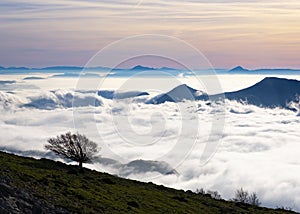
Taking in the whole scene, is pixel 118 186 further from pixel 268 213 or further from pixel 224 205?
pixel 268 213

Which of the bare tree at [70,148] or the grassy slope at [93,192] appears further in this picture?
the bare tree at [70,148]

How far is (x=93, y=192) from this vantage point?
224 feet

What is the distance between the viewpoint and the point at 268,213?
98.4 metres

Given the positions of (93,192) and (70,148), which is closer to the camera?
(93,192)

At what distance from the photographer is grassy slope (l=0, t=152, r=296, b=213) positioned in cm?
5684

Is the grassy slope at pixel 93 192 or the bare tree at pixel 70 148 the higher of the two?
the bare tree at pixel 70 148

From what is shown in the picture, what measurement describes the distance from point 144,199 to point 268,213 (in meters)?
33.5

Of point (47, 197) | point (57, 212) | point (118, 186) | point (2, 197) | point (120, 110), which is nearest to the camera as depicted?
point (2, 197)

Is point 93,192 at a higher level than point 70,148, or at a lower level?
lower

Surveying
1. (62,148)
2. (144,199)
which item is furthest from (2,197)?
(62,148)

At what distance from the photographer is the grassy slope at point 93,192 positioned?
5684 centimetres

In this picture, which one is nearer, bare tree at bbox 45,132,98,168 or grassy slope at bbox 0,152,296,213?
grassy slope at bbox 0,152,296,213

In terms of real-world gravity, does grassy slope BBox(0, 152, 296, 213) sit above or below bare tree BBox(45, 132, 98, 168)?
below

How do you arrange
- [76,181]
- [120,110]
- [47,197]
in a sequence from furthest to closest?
[120,110] < [76,181] < [47,197]
